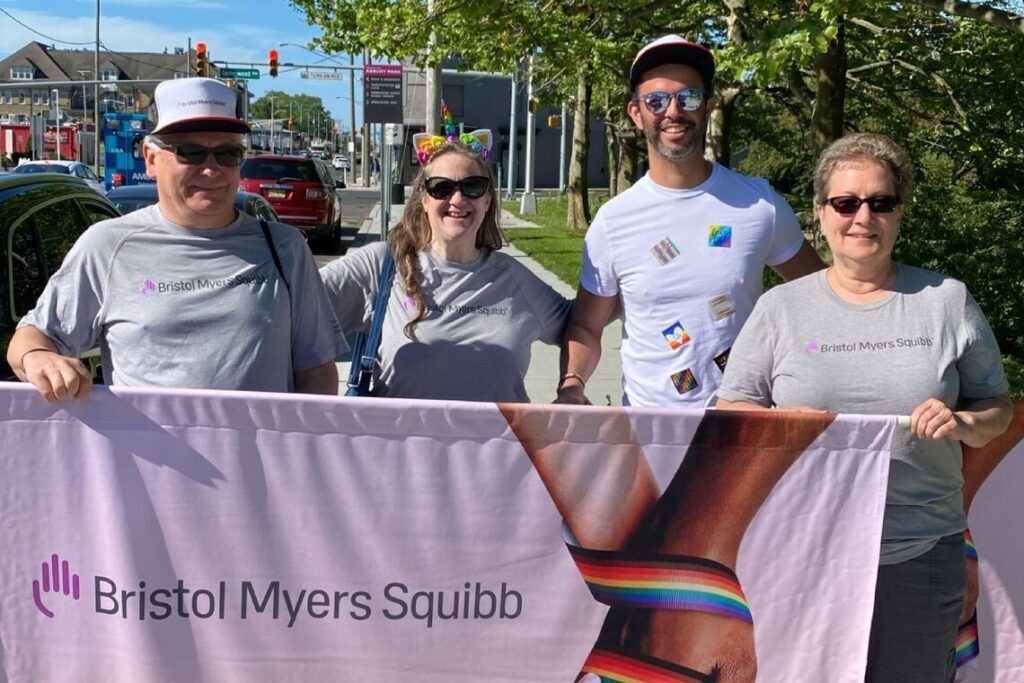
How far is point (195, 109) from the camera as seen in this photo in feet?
9.37

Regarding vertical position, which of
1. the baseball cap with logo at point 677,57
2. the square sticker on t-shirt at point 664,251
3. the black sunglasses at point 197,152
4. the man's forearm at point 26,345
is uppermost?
the baseball cap with logo at point 677,57

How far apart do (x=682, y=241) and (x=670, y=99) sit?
423mm

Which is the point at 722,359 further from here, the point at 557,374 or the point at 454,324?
the point at 557,374

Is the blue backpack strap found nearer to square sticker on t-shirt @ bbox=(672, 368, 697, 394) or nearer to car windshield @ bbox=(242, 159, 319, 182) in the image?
square sticker on t-shirt @ bbox=(672, 368, 697, 394)

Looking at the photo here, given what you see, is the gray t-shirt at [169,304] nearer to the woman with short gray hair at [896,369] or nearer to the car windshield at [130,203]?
the woman with short gray hair at [896,369]

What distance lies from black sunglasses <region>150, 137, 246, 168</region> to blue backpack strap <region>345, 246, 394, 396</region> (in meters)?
0.61

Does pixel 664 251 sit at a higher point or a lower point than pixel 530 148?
lower

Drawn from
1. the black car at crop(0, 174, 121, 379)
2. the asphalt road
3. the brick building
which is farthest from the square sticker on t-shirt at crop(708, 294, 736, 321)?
the brick building

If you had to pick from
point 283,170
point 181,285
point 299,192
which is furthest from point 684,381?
point 283,170

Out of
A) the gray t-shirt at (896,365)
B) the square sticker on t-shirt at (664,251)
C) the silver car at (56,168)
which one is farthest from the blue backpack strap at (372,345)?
the silver car at (56,168)

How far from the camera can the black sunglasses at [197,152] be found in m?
2.85

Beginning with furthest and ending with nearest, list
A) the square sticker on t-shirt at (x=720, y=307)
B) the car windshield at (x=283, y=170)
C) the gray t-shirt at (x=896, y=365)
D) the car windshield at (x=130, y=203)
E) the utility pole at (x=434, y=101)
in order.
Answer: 1. the car windshield at (x=283, y=170)
2. the utility pole at (x=434, y=101)
3. the car windshield at (x=130, y=203)
4. the square sticker on t-shirt at (x=720, y=307)
5. the gray t-shirt at (x=896, y=365)

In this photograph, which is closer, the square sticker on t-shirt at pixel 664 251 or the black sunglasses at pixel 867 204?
the black sunglasses at pixel 867 204

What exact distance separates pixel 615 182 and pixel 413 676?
27773 millimetres
